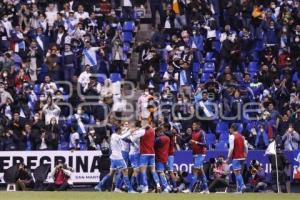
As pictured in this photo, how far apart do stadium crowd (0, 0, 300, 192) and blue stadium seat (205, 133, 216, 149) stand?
1.8 inches

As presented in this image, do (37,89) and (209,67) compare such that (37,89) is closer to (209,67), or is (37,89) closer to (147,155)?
(209,67)

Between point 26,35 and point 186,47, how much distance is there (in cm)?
552

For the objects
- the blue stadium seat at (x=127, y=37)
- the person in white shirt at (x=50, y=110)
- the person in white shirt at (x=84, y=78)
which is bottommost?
the person in white shirt at (x=50, y=110)

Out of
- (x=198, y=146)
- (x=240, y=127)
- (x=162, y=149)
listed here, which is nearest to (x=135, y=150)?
(x=162, y=149)

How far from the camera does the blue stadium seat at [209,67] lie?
33.3 meters

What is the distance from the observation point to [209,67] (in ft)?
109

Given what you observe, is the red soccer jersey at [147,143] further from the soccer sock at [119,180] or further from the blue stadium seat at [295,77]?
the blue stadium seat at [295,77]

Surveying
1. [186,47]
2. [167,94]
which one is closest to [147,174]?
[167,94]

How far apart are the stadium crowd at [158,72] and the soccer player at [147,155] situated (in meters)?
1.15

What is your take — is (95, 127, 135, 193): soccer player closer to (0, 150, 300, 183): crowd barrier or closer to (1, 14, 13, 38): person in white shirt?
(0, 150, 300, 183): crowd barrier

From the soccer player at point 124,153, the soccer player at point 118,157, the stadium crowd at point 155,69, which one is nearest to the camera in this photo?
the soccer player at point 118,157

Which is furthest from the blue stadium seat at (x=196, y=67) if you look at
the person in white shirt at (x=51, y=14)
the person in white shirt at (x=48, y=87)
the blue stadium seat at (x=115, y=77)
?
the person in white shirt at (x=51, y=14)

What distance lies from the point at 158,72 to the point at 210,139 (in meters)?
3.75

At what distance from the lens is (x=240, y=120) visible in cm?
3116
